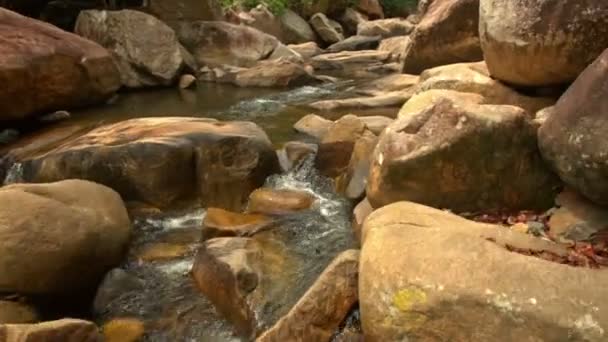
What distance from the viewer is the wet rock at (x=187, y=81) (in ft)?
48.5

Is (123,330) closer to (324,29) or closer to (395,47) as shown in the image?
(395,47)

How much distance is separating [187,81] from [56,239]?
34.0ft

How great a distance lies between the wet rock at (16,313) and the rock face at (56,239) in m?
0.13

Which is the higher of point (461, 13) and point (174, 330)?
point (461, 13)

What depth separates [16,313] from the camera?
15.8 ft

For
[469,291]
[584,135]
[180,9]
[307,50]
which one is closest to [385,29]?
[307,50]

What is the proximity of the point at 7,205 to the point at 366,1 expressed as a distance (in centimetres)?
2929

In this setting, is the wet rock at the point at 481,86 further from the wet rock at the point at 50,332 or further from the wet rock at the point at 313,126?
the wet rock at the point at 50,332

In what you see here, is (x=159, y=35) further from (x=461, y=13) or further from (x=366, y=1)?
(x=366, y=1)

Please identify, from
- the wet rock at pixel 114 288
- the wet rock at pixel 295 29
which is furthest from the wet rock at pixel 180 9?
the wet rock at pixel 114 288

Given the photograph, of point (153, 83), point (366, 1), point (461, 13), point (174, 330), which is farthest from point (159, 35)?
point (366, 1)

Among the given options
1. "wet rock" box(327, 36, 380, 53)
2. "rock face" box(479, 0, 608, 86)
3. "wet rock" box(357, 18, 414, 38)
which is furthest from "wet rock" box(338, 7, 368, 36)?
"rock face" box(479, 0, 608, 86)

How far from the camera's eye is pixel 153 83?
14758mm

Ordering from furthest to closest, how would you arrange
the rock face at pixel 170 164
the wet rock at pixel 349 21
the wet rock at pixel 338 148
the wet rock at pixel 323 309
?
1. the wet rock at pixel 349 21
2. the wet rock at pixel 338 148
3. the rock face at pixel 170 164
4. the wet rock at pixel 323 309
